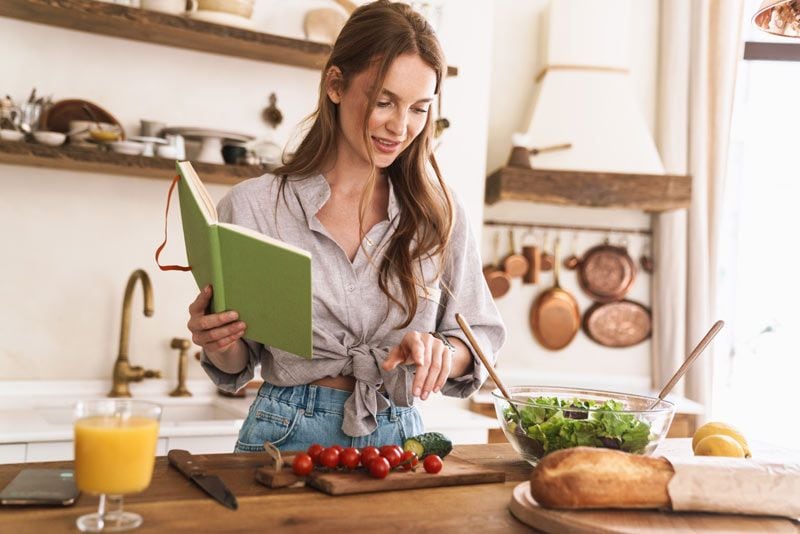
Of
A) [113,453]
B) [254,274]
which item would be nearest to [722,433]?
[254,274]

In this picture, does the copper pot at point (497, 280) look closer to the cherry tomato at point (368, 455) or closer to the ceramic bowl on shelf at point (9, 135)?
the ceramic bowl on shelf at point (9, 135)

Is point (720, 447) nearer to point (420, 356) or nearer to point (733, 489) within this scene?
point (733, 489)

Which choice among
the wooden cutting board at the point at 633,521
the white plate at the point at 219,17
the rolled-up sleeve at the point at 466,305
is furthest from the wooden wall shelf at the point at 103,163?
the wooden cutting board at the point at 633,521

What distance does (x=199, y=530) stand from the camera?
1.10 meters

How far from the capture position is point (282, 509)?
1.21 m

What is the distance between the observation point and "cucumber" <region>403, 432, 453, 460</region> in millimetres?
1510

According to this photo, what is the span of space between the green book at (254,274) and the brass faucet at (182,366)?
5.32 ft

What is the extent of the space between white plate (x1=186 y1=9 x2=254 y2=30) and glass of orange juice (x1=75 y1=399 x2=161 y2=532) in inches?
81.7

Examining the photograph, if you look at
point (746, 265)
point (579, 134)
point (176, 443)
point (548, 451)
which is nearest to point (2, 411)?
point (176, 443)

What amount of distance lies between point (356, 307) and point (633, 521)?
75cm

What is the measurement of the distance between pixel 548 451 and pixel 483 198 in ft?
7.19

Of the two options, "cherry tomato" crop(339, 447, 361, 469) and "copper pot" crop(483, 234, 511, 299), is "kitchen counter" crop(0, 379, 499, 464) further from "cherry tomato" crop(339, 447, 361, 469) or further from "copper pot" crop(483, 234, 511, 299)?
"cherry tomato" crop(339, 447, 361, 469)

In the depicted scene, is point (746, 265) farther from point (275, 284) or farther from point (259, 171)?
point (275, 284)

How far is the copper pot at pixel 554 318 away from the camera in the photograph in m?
3.81
